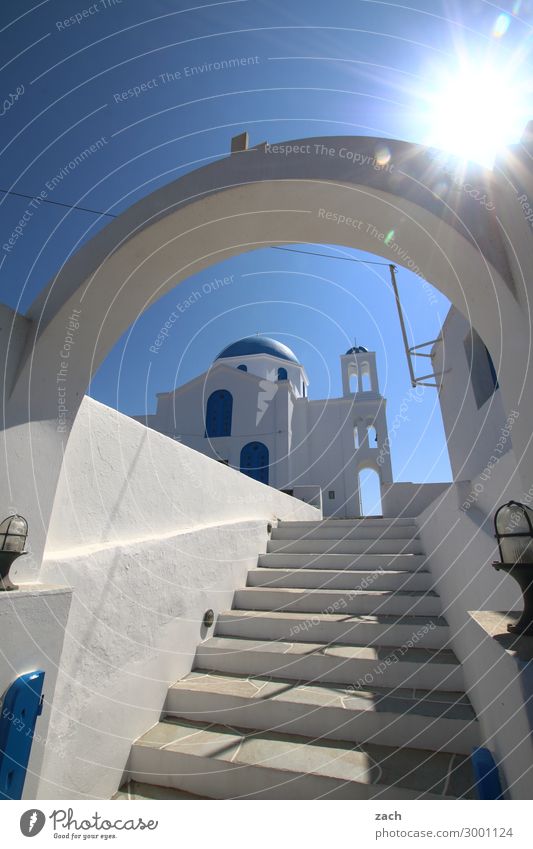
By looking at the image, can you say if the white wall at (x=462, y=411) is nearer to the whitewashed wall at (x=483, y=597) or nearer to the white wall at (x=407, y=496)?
the white wall at (x=407, y=496)

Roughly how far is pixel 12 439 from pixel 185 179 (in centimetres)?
182

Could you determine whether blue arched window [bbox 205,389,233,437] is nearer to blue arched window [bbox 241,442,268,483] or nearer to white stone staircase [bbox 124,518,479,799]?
blue arched window [bbox 241,442,268,483]

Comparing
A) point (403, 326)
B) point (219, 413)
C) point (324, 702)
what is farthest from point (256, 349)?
point (324, 702)

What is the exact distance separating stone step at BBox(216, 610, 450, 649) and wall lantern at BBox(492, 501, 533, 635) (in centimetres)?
198

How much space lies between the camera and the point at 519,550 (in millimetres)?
1364

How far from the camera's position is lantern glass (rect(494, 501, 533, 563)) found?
135cm

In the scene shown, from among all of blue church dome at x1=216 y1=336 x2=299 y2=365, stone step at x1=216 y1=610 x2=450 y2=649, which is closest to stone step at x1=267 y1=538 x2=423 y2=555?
stone step at x1=216 y1=610 x2=450 y2=649

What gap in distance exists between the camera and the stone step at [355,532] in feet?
16.8

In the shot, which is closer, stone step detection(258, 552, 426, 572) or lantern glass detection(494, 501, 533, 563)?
lantern glass detection(494, 501, 533, 563)

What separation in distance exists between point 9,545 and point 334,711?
→ 230 centimetres

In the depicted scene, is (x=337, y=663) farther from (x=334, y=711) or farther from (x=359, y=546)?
(x=359, y=546)

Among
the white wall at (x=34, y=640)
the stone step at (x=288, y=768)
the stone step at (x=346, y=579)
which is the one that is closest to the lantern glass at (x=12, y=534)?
the white wall at (x=34, y=640)
